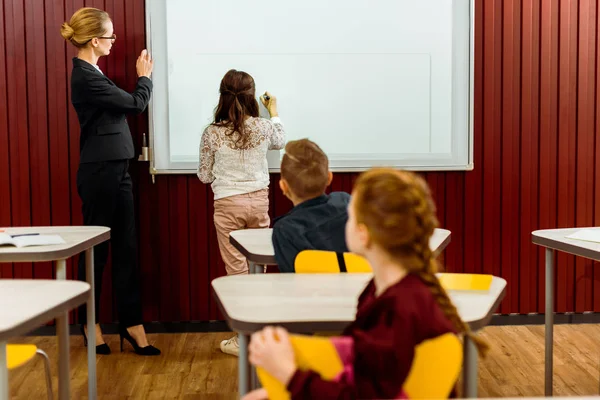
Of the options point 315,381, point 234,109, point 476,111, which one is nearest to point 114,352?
point 234,109

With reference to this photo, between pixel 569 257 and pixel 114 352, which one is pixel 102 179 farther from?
pixel 569 257

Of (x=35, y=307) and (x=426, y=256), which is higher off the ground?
(x=426, y=256)

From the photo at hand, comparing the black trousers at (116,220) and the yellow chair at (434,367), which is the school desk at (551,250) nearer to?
the yellow chair at (434,367)

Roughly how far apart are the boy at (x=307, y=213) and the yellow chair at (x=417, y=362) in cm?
102

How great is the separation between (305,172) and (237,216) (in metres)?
1.37

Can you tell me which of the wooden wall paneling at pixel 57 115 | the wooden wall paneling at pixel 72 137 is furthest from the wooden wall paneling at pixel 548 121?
the wooden wall paneling at pixel 57 115

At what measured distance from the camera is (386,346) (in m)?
1.32

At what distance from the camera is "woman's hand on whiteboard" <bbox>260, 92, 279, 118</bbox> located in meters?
4.09

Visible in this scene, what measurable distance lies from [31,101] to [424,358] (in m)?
3.36

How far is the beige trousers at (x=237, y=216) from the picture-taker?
3785mm

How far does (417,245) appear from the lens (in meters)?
1.42

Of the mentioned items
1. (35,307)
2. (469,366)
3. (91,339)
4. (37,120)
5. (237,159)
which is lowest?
(91,339)

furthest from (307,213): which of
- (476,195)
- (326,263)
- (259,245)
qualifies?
(476,195)

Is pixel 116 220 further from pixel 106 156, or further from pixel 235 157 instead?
pixel 235 157
